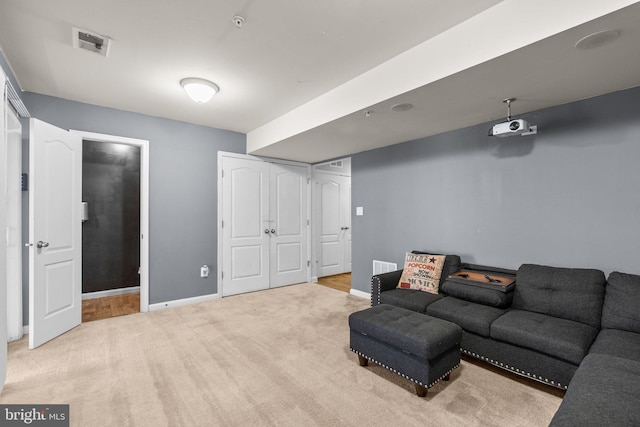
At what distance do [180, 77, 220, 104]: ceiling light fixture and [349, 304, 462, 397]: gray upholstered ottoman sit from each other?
2641 mm

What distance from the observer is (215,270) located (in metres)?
4.61

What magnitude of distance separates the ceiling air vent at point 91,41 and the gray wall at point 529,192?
11.2ft

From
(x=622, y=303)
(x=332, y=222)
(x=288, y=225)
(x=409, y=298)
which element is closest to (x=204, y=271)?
(x=288, y=225)

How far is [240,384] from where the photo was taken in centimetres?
225

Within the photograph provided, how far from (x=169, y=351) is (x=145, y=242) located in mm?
1757

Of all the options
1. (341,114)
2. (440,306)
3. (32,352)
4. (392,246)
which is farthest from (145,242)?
(440,306)

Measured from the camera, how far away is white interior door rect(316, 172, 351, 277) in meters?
6.10

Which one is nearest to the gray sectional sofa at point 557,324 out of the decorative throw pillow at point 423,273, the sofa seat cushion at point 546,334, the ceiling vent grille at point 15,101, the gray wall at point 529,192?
the sofa seat cushion at point 546,334

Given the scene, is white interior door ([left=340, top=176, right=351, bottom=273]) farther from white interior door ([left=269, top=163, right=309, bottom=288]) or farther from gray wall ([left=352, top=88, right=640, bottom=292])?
gray wall ([left=352, top=88, right=640, bottom=292])

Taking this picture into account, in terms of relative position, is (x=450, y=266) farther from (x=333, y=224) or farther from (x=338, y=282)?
(x=333, y=224)

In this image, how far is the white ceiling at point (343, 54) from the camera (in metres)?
1.91

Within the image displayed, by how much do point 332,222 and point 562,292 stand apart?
419cm

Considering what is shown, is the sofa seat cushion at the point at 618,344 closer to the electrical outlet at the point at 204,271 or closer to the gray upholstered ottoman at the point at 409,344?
the gray upholstered ottoman at the point at 409,344

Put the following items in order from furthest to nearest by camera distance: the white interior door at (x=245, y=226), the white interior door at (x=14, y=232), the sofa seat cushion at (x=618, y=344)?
the white interior door at (x=245, y=226)
the white interior door at (x=14, y=232)
the sofa seat cushion at (x=618, y=344)
